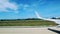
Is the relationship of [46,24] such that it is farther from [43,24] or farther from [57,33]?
[57,33]

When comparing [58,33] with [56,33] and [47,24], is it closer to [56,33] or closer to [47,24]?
Answer: [56,33]

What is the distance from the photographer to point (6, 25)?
39.1 feet

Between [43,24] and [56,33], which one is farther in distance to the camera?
[43,24]

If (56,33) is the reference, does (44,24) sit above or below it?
above

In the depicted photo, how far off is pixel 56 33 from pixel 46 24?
620 centimetres

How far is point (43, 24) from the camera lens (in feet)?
37.9

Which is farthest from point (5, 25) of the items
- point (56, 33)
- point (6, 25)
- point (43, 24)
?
point (56, 33)

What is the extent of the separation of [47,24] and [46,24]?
0.72ft

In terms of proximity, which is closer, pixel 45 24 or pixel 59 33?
pixel 59 33

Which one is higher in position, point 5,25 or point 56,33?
point 5,25

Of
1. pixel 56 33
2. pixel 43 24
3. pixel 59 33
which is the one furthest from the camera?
pixel 43 24

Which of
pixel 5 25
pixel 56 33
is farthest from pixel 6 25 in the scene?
pixel 56 33

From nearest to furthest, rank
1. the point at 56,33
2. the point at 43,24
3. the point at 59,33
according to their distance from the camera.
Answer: the point at 59,33 < the point at 56,33 < the point at 43,24

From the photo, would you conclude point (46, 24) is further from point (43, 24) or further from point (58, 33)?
point (58, 33)
